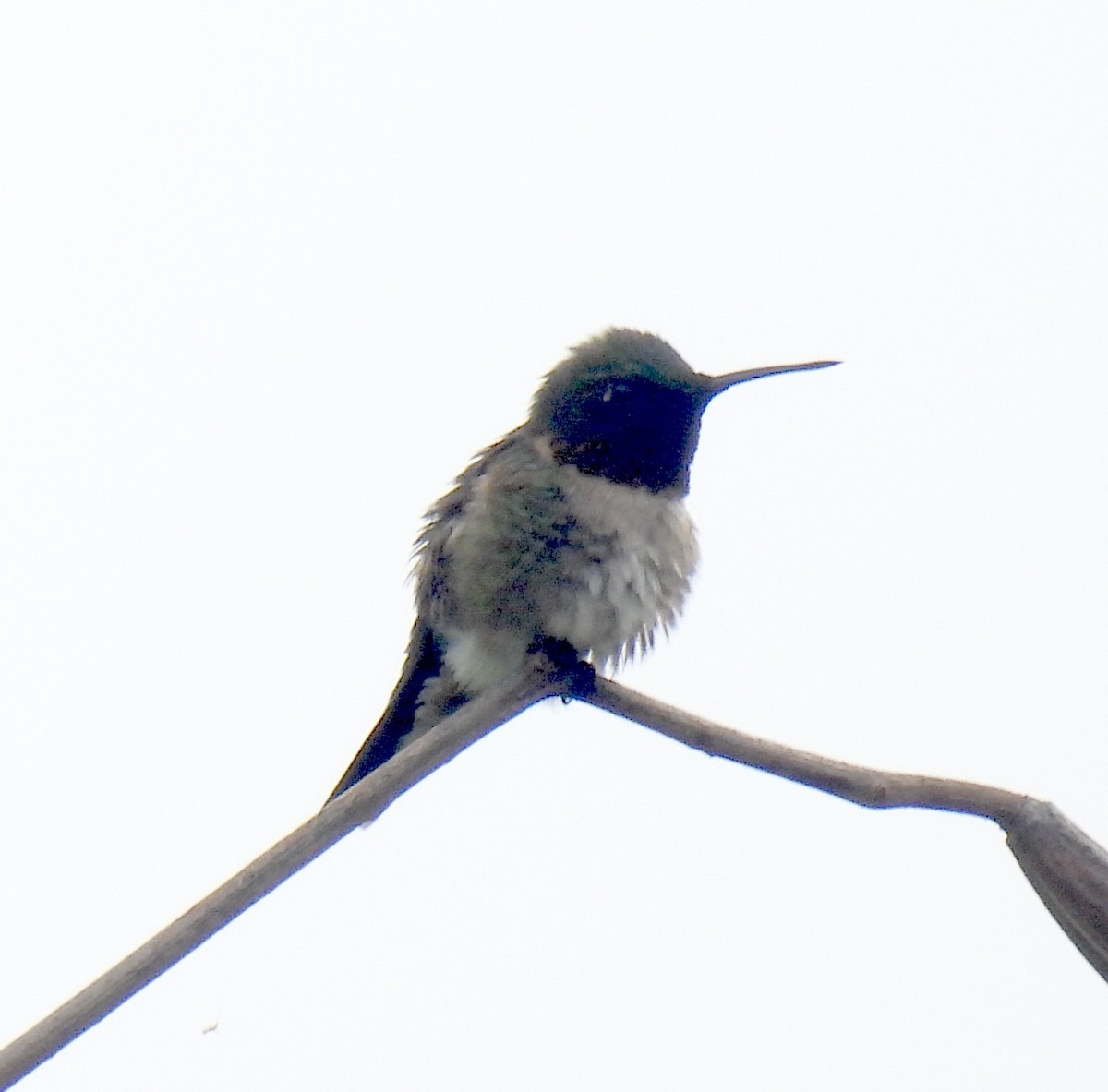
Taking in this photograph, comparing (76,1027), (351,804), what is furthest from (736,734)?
(76,1027)

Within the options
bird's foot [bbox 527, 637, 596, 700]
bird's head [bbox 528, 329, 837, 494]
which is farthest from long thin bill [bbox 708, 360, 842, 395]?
bird's foot [bbox 527, 637, 596, 700]

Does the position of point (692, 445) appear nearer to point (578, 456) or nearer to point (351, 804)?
point (578, 456)

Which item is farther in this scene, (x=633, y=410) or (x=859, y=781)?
(x=633, y=410)

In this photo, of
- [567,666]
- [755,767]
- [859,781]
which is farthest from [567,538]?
[859,781]

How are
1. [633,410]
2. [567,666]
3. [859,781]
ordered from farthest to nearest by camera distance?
[633,410] → [567,666] → [859,781]

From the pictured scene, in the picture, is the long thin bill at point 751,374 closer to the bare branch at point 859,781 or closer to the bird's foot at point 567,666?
the bird's foot at point 567,666

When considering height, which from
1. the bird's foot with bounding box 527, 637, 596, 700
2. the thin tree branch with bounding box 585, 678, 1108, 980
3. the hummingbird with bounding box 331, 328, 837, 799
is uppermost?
the hummingbird with bounding box 331, 328, 837, 799

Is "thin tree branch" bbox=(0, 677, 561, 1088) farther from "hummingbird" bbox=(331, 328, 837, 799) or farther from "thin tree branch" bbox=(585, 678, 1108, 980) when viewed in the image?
"hummingbird" bbox=(331, 328, 837, 799)

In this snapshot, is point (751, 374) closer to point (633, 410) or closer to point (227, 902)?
point (633, 410)
